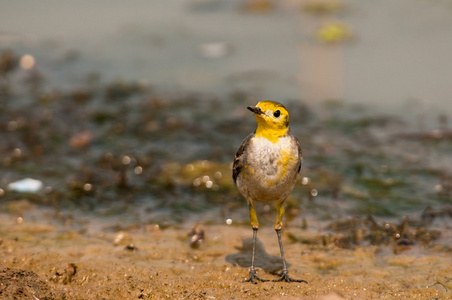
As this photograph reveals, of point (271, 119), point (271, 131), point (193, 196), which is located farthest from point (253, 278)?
point (193, 196)

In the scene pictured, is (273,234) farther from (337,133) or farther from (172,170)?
(337,133)

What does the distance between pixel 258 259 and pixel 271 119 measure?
6.01 ft

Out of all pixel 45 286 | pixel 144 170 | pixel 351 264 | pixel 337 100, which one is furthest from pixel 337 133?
pixel 45 286

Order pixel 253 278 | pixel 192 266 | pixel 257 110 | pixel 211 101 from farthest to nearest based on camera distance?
pixel 211 101, pixel 192 266, pixel 253 278, pixel 257 110

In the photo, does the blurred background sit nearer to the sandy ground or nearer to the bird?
the sandy ground

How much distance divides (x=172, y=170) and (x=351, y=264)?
3.61m

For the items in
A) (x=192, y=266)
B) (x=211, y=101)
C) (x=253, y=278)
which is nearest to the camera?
(x=253, y=278)

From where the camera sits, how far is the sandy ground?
6.19 metres

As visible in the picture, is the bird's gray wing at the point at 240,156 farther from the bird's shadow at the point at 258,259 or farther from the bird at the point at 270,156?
the bird's shadow at the point at 258,259

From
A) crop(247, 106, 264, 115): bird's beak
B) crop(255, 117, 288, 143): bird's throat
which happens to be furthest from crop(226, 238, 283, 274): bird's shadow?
crop(247, 106, 264, 115): bird's beak

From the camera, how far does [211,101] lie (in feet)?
40.6

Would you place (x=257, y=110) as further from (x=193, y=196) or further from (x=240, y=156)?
(x=193, y=196)

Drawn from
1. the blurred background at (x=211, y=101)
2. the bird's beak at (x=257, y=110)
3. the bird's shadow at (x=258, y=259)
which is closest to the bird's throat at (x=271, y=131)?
the bird's beak at (x=257, y=110)

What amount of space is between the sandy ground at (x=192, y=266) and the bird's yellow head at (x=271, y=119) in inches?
60.2
